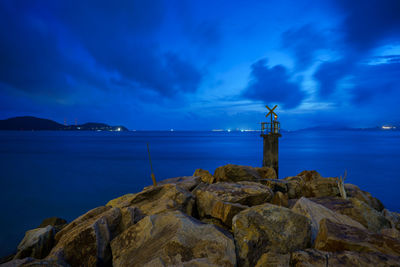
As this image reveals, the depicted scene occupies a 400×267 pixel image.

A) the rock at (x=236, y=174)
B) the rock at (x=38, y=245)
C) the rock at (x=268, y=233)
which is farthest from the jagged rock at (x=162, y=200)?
the rock at (x=236, y=174)

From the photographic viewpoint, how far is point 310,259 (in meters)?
3.58

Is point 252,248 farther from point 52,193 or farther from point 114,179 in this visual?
point 114,179

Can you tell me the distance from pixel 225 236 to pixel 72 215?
1478 cm

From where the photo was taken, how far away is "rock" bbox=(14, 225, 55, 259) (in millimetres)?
5883

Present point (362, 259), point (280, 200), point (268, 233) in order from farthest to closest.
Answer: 1. point (280, 200)
2. point (268, 233)
3. point (362, 259)

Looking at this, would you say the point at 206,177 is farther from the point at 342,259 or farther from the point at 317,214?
the point at 342,259

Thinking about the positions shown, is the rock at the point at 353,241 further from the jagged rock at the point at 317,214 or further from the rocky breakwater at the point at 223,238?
the jagged rock at the point at 317,214

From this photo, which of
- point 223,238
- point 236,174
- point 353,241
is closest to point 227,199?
point 223,238

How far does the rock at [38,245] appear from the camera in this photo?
19.3 feet

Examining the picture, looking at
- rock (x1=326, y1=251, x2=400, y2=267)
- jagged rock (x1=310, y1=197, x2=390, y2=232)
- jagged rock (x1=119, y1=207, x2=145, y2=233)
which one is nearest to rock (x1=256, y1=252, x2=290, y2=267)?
rock (x1=326, y1=251, x2=400, y2=267)

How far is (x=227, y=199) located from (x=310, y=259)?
10.1 feet

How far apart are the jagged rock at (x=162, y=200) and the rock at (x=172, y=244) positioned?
1.31 m

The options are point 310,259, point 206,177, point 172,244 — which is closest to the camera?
point 310,259

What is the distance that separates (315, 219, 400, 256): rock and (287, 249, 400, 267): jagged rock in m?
0.20
